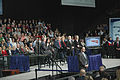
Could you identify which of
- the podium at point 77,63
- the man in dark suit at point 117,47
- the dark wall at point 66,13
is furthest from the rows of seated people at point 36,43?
the dark wall at point 66,13

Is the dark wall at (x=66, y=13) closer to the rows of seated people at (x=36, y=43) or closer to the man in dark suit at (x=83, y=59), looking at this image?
the rows of seated people at (x=36, y=43)

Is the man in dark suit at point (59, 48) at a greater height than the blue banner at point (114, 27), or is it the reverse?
the blue banner at point (114, 27)

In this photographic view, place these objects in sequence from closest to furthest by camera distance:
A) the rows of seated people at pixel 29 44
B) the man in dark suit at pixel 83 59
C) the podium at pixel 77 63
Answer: the man in dark suit at pixel 83 59 < the podium at pixel 77 63 < the rows of seated people at pixel 29 44

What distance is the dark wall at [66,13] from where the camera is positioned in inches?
1099

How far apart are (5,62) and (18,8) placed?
39.8ft

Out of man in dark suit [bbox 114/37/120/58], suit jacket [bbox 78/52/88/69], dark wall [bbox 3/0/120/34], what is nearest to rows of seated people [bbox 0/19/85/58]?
man in dark suit [bbox 114/37/120/58]

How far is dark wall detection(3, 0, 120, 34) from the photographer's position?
91.6 ft

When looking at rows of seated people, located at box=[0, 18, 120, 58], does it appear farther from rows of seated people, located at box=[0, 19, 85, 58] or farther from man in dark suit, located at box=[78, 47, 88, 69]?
man in dark suit, located at box=[78, 47, 88, 69]

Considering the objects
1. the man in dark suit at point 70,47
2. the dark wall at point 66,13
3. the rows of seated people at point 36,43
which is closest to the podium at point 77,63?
the rows of seated people at point 36,43

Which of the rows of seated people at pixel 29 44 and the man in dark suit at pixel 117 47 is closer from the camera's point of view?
the rows of seated people at pixel 29 44

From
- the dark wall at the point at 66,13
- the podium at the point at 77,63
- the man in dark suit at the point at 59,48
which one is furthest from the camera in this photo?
the dark wall at the point at 66,13

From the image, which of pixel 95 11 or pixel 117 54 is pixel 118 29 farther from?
pixel 95 11

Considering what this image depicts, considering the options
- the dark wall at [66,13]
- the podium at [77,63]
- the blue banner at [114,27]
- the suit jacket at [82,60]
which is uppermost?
the dark wall at [66,13]

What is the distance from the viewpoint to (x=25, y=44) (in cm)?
1878
